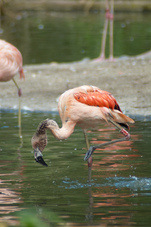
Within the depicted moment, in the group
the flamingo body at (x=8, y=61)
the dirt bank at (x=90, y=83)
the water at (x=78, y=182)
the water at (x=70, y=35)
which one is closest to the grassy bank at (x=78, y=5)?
the water at (x=70, y=35)

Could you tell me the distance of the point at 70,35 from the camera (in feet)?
66.5

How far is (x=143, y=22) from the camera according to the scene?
24.2 metres

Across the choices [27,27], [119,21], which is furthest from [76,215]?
[119,21]

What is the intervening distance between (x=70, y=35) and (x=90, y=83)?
10581 millimetres

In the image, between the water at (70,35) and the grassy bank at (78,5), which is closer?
the water at (70,35)

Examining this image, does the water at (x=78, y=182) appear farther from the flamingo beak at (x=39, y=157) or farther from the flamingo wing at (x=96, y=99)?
the flamingo wing at (x=96, y=99)

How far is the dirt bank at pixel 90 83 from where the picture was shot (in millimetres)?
9008

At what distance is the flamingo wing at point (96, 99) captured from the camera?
5118 millimetres

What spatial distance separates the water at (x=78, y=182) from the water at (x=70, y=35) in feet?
27.0

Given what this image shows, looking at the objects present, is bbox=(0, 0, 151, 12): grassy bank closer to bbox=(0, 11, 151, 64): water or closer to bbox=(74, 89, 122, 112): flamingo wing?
bbox=(0, 11, 151, 64): water

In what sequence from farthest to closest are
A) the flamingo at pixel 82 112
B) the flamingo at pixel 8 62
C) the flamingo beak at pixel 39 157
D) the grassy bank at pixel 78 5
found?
the grassy bank at pixel 78 5 < the flamingo at pixel 8 62 < the flamingo at pixel 82 112 < the flamingo beak at pixel 39 157

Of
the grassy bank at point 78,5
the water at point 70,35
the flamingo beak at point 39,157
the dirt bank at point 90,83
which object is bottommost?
the grassy bank at point 78,5

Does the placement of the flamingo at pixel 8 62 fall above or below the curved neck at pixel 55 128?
below

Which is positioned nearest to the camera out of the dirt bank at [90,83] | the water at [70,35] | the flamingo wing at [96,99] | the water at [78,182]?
the water at [78,182]
